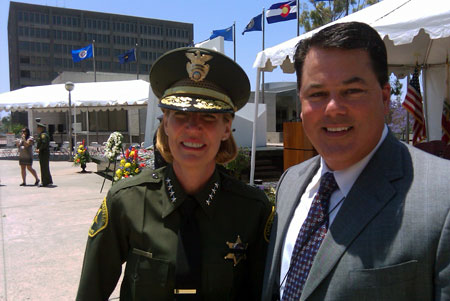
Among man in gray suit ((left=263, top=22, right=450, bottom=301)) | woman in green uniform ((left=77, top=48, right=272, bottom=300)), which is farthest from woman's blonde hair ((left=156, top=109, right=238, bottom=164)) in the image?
man in gray suit ((left=263, top=22, right=450, bottom=301))

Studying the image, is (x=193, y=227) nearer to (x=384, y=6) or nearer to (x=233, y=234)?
(x=233, y=234)

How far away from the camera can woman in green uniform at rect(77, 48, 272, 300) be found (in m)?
1.55

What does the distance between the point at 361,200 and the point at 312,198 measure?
31 cm

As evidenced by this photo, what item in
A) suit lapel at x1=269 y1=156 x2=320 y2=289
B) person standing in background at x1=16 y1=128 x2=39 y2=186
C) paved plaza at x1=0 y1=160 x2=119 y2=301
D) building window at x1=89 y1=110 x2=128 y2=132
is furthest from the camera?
building window at x1=89 y1=110 x2=128 y2=132

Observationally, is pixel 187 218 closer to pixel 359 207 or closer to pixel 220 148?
pixel 220 148

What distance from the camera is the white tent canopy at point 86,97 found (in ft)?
61.8

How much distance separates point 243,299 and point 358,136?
921 millimetres

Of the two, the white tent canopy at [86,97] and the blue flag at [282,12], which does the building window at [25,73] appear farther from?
the blue flag at [282,12]

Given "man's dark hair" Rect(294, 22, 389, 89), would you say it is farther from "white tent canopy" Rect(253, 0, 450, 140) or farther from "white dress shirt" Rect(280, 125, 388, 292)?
"white tent canopy" Rect(253, 0, 450, 140)

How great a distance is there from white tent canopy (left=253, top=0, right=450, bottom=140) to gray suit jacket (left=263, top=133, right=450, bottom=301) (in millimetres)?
3301

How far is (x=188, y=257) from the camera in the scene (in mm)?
1541

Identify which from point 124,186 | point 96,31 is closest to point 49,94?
Answer: point 124,186

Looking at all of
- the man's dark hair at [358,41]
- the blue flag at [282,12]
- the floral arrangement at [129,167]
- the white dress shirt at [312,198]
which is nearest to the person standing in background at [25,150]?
the floral arrangement at [129,167]

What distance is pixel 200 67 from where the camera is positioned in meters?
1.71
